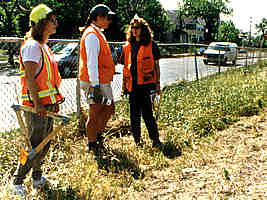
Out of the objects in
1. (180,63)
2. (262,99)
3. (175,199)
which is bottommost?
(175,199)

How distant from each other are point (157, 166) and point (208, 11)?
6172 cm

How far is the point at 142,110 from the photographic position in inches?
150

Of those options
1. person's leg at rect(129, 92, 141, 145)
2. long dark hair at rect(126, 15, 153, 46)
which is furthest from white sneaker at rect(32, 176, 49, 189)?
long dark hair at rect(126, 15, 153, 46)

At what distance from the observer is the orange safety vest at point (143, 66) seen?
3.60 metres

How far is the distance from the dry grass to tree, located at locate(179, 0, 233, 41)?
58179 mm

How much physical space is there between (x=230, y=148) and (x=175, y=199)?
55.4 inches

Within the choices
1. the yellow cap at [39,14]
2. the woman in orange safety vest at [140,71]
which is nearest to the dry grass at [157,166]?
the woman in orange safety vest at [140,71]

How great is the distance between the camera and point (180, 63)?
398 inches

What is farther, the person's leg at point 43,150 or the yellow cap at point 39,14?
the person's leg at point 43,150

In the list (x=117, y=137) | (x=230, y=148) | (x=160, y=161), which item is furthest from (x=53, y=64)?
(x=230, y=148)

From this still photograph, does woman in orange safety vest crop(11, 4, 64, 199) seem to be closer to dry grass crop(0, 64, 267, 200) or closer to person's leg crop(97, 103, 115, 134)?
dry grass crop(0, 64, 267, 200)

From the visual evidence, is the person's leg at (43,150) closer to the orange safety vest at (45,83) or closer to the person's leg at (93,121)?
the orange safety vest at (45,83)

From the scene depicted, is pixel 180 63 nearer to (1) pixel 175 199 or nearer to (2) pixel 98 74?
(2) pixel 98 74

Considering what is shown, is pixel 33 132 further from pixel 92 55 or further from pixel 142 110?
pixel 142 110
